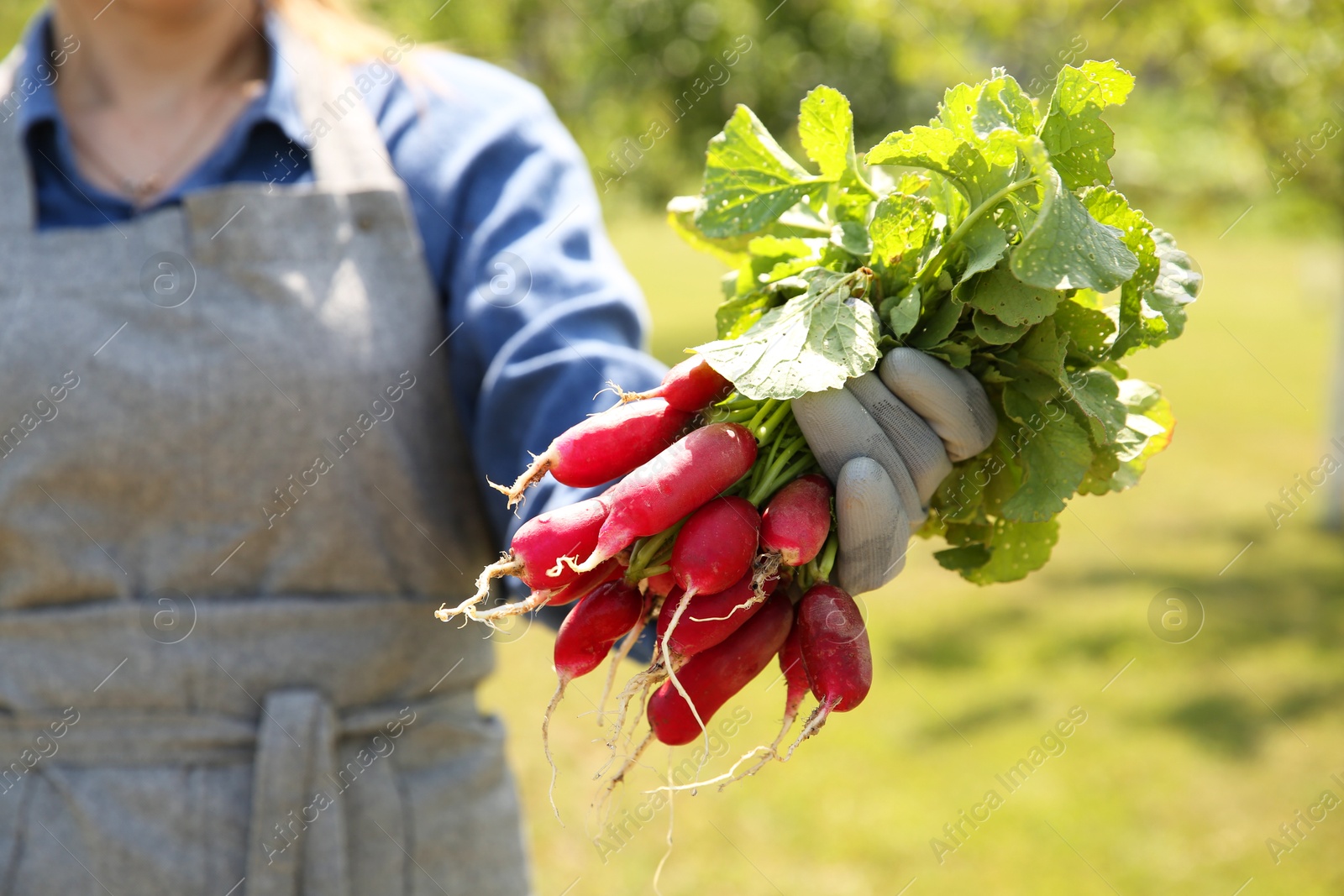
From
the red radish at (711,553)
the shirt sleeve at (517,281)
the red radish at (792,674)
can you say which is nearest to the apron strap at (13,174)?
the shirt sleeve at (517,281)

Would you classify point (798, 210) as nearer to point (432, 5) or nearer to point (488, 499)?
point (488, 499)

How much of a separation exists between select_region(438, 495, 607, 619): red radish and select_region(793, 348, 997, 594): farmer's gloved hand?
0.28 meters

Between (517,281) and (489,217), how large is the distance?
0.14 meters

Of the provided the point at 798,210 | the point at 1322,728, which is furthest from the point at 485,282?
the point at 1322,728

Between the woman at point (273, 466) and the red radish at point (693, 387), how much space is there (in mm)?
218

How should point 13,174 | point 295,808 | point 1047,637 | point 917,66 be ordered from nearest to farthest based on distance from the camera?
point 295,808 → point 13,174 → point 1047,637 → point 917,66

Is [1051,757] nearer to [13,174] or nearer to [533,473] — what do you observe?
[533,473]

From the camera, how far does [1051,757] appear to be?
4594 mm

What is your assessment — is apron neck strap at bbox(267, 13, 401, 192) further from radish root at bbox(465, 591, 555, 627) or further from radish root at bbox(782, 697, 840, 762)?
radish root at bbox(782, 697, 840, 762)

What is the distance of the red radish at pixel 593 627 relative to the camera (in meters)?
1.26

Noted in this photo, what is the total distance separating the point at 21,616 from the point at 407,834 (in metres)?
0.66

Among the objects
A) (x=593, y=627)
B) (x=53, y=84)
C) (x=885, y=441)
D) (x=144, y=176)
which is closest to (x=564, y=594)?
(x=593, y=627)

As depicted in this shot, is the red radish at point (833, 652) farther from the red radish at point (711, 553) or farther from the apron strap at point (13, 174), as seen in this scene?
the apron strap at point (13, 174)

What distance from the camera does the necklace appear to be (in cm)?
175
